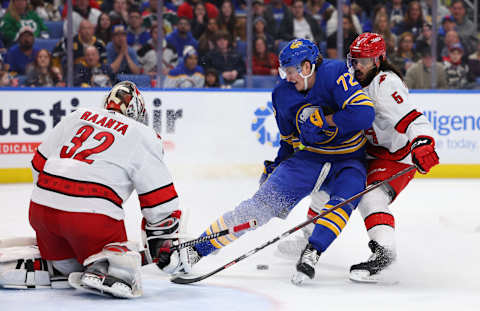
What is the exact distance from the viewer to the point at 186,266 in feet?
10.2

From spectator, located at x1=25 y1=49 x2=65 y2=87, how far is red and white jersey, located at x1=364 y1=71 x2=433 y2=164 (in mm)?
3987

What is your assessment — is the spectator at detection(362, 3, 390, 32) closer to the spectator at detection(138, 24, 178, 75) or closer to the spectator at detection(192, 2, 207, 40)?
the spectator at detection(192, 2, 207, 40)

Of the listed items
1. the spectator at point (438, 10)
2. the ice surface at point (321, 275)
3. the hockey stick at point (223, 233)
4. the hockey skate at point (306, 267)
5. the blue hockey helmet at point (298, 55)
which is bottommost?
the ice surface at point (321, 275)

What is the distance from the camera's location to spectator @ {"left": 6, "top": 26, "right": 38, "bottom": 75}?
6664 mm

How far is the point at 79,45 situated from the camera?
6.80 metres

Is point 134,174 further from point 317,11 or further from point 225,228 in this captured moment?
point 317,11

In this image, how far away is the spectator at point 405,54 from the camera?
7551 mm

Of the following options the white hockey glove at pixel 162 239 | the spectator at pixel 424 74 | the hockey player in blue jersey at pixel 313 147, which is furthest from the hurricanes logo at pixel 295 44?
the spectator at pixel 424 74

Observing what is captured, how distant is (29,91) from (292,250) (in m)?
3.67

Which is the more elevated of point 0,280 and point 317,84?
point 317,84

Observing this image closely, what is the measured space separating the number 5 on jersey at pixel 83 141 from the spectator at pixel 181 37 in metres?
4.51

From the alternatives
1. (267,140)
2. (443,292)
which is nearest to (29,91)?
(267,140)

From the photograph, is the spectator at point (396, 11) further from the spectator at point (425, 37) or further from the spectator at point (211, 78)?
the spectator at point (211, 78)

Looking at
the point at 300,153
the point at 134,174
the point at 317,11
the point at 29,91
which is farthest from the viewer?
the point at 317,11
